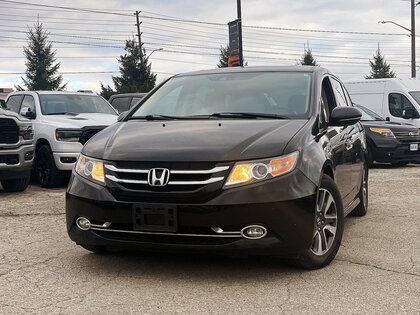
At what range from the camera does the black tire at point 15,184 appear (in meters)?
8.80

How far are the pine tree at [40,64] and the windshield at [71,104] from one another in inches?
1509

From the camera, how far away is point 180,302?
3492 millimetres

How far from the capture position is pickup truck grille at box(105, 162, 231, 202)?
12.2 feet

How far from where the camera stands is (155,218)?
380 centimetres

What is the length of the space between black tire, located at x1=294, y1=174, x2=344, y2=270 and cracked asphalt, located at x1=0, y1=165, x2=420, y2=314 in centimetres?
9

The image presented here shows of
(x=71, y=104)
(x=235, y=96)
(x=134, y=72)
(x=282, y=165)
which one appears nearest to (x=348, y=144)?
(x=235, y=96)

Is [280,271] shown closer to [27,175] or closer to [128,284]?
[128,284]

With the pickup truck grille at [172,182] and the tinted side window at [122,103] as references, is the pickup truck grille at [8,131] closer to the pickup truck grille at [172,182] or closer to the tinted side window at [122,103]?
the pickup truck grille at [172,182]

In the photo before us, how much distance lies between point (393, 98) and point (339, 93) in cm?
959

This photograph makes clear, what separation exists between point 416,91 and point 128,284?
12.9 metres

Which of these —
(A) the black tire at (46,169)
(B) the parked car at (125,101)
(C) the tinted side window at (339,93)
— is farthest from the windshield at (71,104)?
(C) the tinted side window at (339,93)

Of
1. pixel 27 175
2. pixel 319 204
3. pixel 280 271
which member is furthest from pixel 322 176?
pixel 27 175

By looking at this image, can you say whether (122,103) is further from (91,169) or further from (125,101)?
(91,169)

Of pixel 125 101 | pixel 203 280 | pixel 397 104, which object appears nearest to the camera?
pixel 203 280
